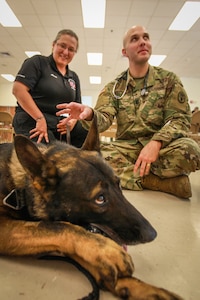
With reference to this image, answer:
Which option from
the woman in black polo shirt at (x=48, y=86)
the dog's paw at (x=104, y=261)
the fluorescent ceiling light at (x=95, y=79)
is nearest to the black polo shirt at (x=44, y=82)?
the woman in black polo shirt at (x=48, y=86)

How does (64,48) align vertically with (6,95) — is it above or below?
below

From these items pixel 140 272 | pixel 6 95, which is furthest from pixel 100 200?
pixel 6 95

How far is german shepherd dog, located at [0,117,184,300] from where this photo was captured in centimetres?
67

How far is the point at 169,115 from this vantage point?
1.96 meters

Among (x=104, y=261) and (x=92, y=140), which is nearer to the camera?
(x=104, y=261)

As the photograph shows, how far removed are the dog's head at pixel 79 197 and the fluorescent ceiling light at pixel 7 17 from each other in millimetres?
5441

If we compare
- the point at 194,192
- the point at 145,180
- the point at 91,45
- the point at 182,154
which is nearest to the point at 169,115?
the point at 182,154

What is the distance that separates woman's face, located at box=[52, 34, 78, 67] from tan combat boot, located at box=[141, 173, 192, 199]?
1.40 m

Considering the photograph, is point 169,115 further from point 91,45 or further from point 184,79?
point 184,79

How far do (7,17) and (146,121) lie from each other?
17.1ft

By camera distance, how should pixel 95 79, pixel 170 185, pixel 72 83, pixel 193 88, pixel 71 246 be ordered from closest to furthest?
pixel 71 246
pixel 170 185
pixel 72 83
pixel 193 88
pixel 95 79

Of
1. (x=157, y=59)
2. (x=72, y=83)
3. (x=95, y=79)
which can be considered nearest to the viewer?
(x=72, y=83)

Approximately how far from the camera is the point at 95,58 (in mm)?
8086

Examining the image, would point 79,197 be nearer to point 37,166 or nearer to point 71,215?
point 71,215
